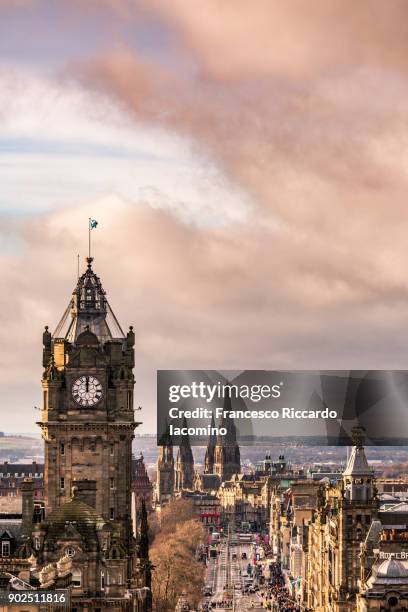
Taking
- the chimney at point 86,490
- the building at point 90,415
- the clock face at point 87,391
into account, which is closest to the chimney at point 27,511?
the building at point 90,415

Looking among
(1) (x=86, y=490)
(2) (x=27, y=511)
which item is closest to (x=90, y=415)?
(1) (x=86, y=490)

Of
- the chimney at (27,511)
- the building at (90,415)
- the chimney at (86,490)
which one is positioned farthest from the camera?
the building at (90,415)

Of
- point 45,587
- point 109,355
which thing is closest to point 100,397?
point 109,355

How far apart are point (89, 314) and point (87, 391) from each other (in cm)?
783

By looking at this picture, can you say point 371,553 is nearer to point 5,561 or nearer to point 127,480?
point 127,480

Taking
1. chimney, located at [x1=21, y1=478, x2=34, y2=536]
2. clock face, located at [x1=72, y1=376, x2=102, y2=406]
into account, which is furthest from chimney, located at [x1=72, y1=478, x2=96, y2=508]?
clock face, located at [x1=72, y1=376, x2=102, y2=406]

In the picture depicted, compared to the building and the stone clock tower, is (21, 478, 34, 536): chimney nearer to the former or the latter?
the building

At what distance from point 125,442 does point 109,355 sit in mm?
7744

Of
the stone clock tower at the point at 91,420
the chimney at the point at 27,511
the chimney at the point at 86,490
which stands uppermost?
the stone clock tower at the point at 91,420

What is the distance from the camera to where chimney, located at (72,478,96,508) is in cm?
18475

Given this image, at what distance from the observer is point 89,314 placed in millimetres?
196500

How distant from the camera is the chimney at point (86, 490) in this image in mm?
184750

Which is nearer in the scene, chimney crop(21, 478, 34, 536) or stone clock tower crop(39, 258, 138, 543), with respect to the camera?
chimney crop(21, 478, 34, 536)

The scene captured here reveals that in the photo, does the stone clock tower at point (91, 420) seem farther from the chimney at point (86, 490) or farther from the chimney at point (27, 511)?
the chimney at point (27, 511)
